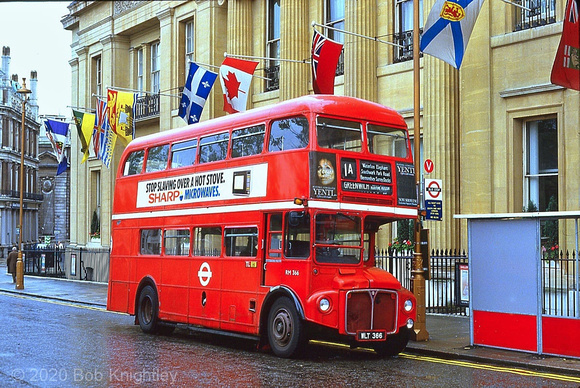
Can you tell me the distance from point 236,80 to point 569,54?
11.6m

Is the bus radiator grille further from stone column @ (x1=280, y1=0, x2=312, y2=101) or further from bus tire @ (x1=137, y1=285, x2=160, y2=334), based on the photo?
stone column @ (x1=280, y1=0, x2=312, y2=101)

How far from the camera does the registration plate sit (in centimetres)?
1296

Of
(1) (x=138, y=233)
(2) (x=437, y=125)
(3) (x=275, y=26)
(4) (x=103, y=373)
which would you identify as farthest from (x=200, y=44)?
(4) (x=103, y=373)

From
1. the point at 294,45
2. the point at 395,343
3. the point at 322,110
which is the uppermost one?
the point at 294,45

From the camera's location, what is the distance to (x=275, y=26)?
2995cm

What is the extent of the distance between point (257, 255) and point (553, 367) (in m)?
5.30

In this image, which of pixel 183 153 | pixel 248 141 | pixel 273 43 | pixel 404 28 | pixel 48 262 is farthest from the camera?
pixel 48 262

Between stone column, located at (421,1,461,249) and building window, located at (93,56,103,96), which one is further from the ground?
building window, located at (93,56,103,96)

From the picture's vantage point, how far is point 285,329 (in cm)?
1336

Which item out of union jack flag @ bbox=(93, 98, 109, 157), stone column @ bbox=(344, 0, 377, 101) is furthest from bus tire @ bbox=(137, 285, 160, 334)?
union jack flag @ bbox=(93, 98, 109, 157)

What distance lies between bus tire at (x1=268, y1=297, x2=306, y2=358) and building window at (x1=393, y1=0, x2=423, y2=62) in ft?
40.2

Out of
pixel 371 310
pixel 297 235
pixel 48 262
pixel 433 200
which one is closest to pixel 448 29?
pixel 433 200

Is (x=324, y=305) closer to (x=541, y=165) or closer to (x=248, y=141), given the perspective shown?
(x=248, y=141)

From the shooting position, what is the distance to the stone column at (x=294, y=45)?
27.5 meters
